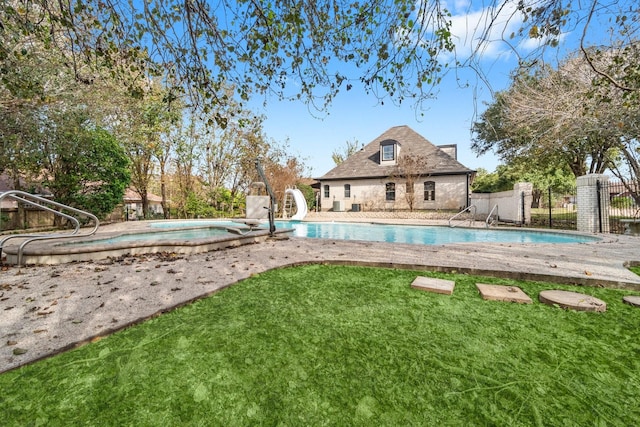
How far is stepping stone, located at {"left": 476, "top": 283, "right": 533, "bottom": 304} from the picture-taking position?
2.90m

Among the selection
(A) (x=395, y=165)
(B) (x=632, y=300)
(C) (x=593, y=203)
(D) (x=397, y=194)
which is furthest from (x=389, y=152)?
(B) (x=632, y=300)

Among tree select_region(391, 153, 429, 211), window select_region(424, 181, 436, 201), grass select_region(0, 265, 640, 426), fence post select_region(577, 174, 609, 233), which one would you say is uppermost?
tree select_region(391, 153, 429, 211)

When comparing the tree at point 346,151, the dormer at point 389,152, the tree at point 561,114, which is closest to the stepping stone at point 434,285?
the tree at point 561,114

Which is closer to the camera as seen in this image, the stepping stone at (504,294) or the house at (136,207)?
the stepping stone at (504,294)

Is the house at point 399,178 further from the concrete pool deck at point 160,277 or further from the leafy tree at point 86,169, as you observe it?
the leafy tree at point 86,169

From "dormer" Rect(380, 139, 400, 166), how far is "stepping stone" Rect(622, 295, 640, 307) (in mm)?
22573

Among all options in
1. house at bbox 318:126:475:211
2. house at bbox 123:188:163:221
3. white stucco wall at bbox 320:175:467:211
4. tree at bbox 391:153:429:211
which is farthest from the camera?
white stucco wall at bbox 320:175:467:211

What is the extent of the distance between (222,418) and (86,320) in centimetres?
194

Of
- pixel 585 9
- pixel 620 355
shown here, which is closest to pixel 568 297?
pixel 620 355

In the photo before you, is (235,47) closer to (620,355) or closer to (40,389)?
(40,389)

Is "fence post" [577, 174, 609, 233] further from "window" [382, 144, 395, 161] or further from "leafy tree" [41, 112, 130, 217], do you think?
"leafy tree" [41, 112, 130, 217]

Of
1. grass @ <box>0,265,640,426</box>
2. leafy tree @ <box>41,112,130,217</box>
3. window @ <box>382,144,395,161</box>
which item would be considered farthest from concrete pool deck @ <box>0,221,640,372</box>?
window @ <box>382,144,395,161</box>

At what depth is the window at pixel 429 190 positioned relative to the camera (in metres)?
22.9

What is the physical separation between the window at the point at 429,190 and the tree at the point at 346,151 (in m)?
20.5
